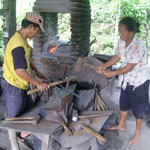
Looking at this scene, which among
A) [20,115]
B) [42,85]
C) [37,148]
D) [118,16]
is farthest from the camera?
[118,16]

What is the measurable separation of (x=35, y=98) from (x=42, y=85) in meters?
1.04

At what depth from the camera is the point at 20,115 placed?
2.70 metres

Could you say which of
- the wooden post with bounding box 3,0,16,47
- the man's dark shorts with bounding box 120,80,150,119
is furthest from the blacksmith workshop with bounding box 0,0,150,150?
the wooden post with bounding box 3,0,16,47

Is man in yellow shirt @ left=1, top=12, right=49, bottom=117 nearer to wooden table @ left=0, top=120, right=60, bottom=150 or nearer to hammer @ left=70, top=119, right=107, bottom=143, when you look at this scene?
wooden table @ left=0, top=120, right=60, bottom=150

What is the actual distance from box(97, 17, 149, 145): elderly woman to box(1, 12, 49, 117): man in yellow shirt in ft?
3.49

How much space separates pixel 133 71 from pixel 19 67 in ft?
4.97

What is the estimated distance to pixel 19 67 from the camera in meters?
2.28

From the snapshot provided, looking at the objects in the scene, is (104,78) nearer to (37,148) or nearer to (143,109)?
A: (143,109)

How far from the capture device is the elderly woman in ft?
8.41

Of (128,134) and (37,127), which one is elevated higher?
(37,127)

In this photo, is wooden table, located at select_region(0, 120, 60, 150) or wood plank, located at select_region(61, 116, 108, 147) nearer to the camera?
wooden table, located at select_region(0, 120, 60, 150)

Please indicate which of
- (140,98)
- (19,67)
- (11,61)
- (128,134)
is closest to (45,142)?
(19,67)

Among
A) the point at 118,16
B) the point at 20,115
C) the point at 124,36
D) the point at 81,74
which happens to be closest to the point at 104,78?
the point at 81,74

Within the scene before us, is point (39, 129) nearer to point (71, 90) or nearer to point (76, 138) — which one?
point (76, 138)
